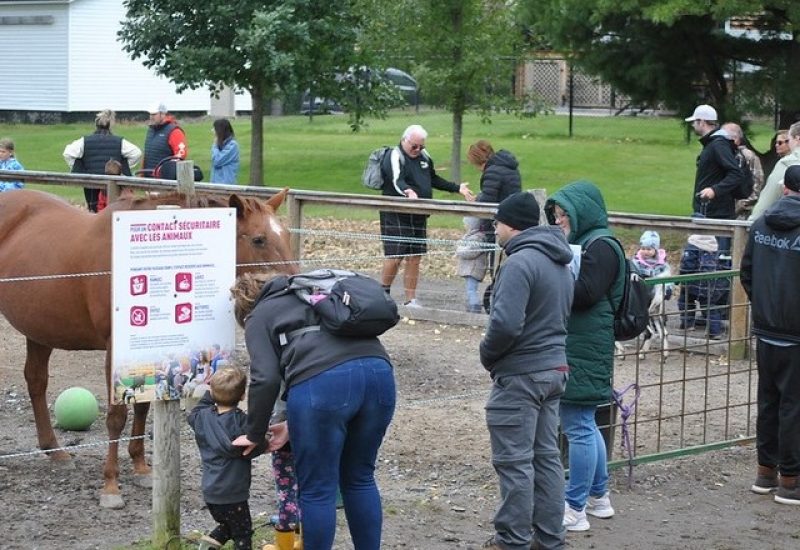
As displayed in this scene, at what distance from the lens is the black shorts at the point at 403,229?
45.4 feet

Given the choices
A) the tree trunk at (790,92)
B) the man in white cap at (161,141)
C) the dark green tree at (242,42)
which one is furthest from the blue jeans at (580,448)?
the dark green tree at (242,42)

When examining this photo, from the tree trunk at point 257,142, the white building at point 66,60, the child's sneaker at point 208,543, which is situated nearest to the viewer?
the child's sneaker at point 208,543

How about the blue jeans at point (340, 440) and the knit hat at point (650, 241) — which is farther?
the knit hat at point (650, 241)

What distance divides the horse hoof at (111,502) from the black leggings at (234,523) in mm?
1292

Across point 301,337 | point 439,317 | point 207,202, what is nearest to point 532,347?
point 301,337

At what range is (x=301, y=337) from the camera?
5723 mm

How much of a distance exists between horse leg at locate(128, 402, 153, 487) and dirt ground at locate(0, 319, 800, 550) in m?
0.10

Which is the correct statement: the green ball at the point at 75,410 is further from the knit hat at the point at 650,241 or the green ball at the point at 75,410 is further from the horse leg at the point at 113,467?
the knit hat at the point at 650,241

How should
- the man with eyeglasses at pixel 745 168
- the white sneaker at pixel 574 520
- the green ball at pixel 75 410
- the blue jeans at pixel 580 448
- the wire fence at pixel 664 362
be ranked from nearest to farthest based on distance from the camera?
the blue jeans at pixel 580 448 → the white sneaker at pixel 574 520 → the wire fence at pixel 664 362 → the green ball at pixel 75 410 → the man with eyeglasses at pixel 745 168

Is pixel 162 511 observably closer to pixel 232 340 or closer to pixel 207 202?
pixel 232 340

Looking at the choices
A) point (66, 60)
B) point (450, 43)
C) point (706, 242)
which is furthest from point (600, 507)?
point (66, 60)

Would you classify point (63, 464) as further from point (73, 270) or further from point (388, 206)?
point (388, 206)

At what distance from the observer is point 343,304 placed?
568 cm

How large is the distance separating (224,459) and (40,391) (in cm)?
306
